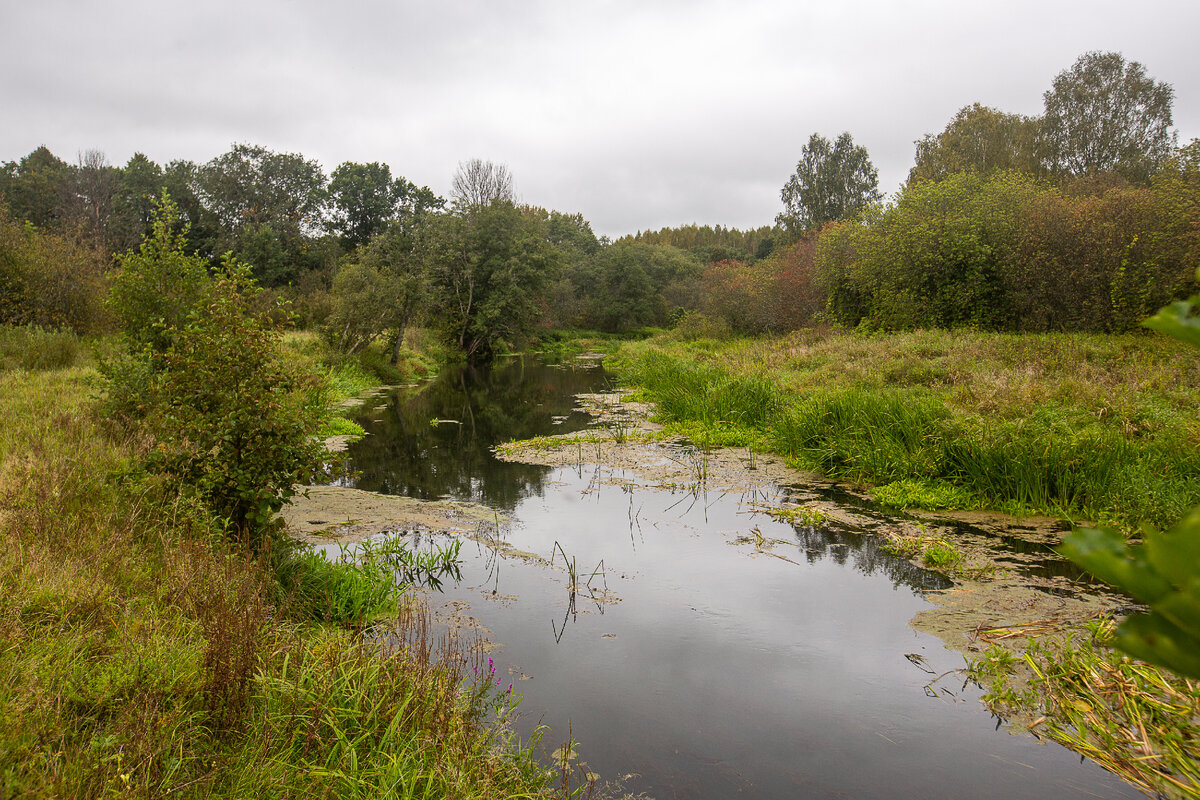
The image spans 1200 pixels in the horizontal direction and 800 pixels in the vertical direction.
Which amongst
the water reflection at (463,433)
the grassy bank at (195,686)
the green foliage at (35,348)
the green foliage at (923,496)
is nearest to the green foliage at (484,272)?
the water reflection at (463,433)

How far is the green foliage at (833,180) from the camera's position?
51.2m

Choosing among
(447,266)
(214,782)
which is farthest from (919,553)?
(447,266)

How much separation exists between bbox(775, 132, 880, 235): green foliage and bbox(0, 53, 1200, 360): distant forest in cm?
14

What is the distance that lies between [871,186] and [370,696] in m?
54.4

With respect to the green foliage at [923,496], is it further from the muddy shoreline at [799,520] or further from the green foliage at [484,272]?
the green foliage at [484,272]

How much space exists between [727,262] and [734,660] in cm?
5317

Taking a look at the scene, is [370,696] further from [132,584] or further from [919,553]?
[919,553]

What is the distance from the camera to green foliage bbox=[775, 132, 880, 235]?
168ft

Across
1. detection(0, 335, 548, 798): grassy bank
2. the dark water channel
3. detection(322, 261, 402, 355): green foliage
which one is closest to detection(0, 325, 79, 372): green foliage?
the dark water channel

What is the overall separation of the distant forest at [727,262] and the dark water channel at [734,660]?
653 centimetres

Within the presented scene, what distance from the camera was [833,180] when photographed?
168ft

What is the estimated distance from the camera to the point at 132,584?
4.41 m

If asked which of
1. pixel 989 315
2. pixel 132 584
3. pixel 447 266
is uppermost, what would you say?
pixel 447 266

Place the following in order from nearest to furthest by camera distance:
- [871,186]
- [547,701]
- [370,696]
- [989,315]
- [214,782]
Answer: [214,782] → [370,696] → [547,701] → [989,315] → [871,186]
